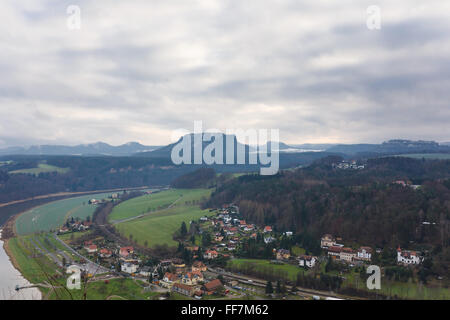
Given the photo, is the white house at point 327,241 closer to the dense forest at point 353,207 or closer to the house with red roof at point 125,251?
the dense forest at point 353,207

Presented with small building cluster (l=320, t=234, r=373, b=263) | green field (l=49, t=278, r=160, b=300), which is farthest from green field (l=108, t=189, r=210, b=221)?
small building cluster (l=320, t=234, r=373, b=263)

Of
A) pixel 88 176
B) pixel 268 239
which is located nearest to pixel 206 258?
pixel 268 239

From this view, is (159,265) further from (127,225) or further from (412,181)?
(412,181)
